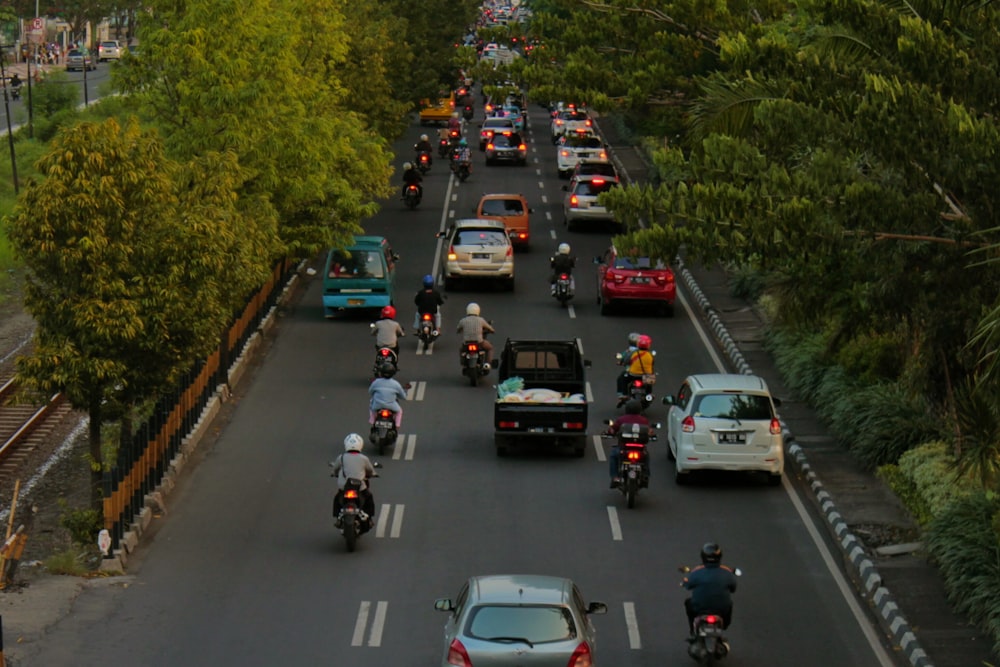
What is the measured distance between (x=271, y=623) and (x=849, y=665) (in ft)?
21.1

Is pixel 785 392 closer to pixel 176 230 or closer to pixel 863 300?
pixel 863 300

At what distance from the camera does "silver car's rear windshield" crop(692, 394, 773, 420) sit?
25.2 meters

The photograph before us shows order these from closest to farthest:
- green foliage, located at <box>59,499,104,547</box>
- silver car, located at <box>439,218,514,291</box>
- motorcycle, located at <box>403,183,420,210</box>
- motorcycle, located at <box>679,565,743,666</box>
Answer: motorcycle, located at <box>679,565,743,666</box> < green foliage, located at <box>59,499,104,547</box> < silver car, located at <box>439,218,514,291</box> < motorcycle, located at <box>403,183,420,210</box>

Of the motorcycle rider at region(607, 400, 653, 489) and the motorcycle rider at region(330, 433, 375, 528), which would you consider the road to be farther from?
the motorcycle rider at region(330, 433, 375, 528)

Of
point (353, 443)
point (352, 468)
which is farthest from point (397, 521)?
point (353, 443)

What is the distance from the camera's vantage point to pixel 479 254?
141 ft

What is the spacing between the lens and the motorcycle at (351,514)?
867 inches

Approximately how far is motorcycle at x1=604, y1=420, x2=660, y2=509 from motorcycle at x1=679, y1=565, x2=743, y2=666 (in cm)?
668

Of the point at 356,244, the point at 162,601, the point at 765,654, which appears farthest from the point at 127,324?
the point at 356,244

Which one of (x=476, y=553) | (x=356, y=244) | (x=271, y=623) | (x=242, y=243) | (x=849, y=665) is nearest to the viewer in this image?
(x=849, y=665)

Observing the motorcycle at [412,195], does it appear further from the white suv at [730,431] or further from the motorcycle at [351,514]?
the motorcycle at [351,514]

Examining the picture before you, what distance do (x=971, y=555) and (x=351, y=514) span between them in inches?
306

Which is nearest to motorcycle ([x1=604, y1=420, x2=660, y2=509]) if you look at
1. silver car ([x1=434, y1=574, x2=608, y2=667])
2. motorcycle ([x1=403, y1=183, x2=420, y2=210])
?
silver car ([x1=434, y1=574, x2=608, y2=667])

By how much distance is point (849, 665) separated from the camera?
1797 cm
